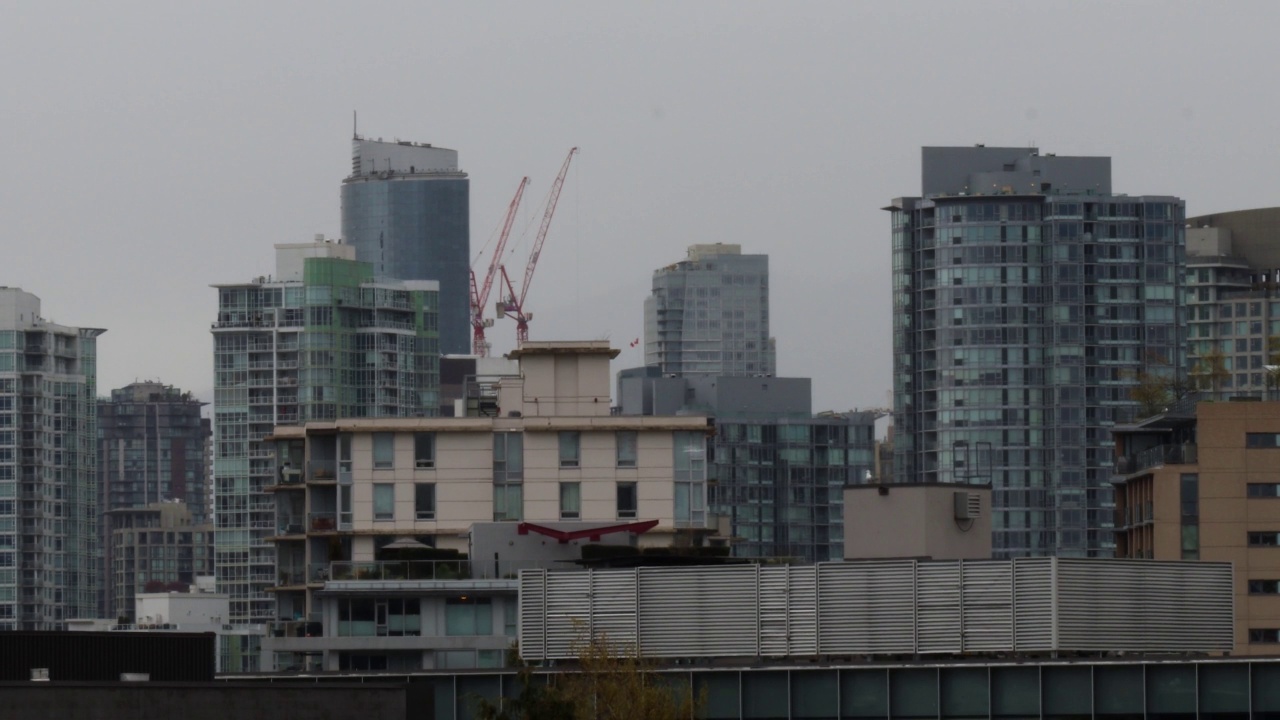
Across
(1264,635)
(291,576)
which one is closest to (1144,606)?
(291,576)

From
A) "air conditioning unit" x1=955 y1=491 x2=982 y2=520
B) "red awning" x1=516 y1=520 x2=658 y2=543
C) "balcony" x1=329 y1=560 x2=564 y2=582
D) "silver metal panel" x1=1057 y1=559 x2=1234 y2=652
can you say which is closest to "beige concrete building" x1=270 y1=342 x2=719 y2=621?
"red awning" x1=516 y1=520 x2=658 y2=543

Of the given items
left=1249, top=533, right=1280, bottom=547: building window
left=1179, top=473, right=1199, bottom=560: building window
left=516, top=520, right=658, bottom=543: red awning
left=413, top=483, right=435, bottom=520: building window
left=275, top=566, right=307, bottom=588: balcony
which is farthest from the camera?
left=1179, top=473, right=1199, bottom=560: building window

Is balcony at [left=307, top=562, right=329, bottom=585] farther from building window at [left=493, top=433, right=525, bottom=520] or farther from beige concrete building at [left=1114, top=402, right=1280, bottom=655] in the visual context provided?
beige concrete building at [left=1114, top=402, right=1280, bottom=655]

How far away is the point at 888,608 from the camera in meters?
88.9

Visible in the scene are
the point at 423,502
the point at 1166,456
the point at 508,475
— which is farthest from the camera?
the point at 1166,456

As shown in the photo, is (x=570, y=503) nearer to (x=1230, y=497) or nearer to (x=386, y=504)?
(x=386, y=504)

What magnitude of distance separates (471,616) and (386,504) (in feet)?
103

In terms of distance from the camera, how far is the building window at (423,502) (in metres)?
151

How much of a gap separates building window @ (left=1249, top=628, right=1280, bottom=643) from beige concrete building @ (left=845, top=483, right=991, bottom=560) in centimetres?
8372

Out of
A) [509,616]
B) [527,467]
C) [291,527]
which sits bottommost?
[509,616]

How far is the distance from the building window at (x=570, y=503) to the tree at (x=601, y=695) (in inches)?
2421

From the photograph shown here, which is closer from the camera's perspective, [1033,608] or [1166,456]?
[1033,608]

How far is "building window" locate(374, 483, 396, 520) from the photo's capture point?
152 meters

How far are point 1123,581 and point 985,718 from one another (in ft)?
29.5
